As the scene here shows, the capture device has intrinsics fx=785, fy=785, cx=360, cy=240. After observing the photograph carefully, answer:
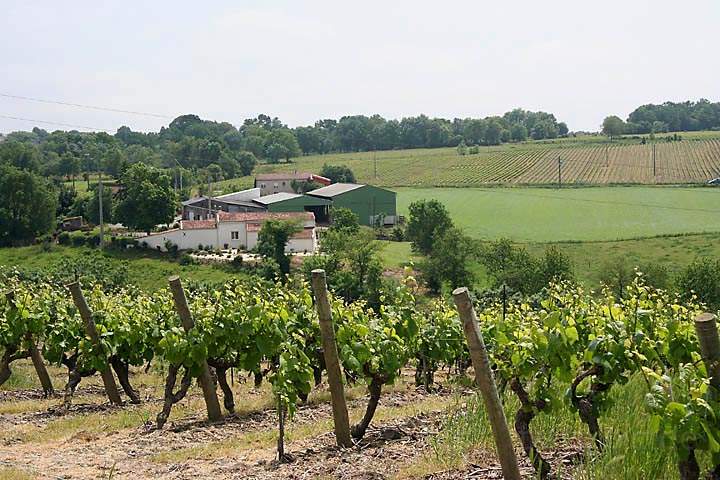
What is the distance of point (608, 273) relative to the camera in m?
47.1

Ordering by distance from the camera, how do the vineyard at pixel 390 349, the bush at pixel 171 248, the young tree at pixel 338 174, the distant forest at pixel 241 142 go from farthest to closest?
1. the distant forest at pixel 241 142
2. the young tree at pixel 338 174
3. the bush at pixel 171 248
4. the vineyard at pixel 390 349

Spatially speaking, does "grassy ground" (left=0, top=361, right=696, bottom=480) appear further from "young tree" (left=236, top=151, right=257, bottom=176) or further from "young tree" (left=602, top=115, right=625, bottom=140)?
"young tree" (left=602, top=115, right=625, bottom=140)

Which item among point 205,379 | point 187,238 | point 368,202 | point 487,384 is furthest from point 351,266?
point 487,384

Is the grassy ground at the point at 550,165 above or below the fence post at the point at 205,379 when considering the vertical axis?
above

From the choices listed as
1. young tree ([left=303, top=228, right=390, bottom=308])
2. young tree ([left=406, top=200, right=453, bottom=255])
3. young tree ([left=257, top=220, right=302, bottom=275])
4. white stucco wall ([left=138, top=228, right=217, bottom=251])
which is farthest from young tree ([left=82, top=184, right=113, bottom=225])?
young tree ([left=406, top=200, right=453, bottom=255])

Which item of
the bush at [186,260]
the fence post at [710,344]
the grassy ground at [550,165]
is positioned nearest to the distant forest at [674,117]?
the grassy ground at [550,165]

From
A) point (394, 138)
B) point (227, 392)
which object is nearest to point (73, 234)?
point (227, 392)

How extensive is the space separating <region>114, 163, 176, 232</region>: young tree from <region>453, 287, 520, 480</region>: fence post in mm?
60558

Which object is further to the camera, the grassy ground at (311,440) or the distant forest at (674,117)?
the distant forest at (674,117)

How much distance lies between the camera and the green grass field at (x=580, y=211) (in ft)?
199

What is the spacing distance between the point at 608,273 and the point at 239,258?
2418cm

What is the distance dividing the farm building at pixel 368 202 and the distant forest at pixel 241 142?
4205cm

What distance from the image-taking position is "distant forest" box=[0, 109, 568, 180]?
117312 mm

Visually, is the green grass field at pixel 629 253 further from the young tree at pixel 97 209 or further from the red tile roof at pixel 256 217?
the young tree at pixel 97 209
